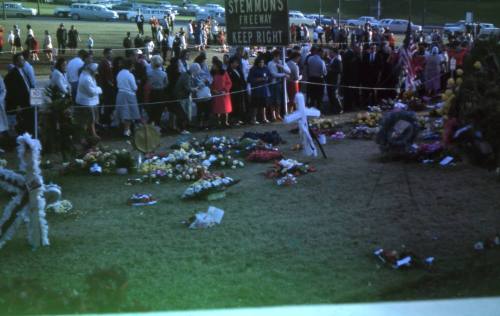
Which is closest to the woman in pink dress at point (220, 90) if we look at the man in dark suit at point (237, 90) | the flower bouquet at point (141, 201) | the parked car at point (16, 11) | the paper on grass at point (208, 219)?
the man in dark suit at point (237, 90)

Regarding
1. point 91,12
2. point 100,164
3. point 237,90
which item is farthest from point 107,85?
point 91,12

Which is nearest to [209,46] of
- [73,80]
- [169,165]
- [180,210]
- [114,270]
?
[73,80]

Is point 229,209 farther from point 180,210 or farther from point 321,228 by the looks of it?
point 321,228

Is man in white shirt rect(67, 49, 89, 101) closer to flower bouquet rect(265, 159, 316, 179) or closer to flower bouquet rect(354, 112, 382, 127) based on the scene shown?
flower bouquet rect(265, 159, 316, 179)

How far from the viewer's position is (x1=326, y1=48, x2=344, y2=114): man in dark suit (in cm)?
1948

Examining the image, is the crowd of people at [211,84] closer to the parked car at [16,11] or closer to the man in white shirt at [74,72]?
the man in white shirt at [74,72]

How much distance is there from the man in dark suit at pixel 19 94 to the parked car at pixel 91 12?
4904cm

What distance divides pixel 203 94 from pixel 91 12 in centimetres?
4934

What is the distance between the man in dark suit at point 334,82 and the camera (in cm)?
1948

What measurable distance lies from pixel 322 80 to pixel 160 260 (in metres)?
12.3

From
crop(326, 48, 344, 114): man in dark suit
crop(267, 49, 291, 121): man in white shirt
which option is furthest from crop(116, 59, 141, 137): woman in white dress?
crop(326, 48, 344, 114): man in dark suit

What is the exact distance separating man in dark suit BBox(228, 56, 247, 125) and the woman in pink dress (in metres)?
Result: 0.39

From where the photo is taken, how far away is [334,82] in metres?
19.7

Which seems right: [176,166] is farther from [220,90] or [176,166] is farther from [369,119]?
[369,119]
